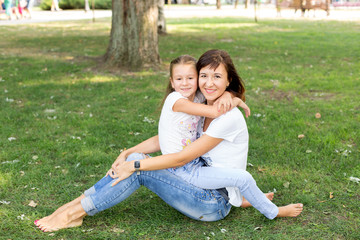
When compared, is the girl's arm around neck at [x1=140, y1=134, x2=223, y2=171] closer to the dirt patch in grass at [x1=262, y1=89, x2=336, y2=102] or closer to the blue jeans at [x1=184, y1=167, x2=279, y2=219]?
the blue jeans at [x1=184, y1=167, x2=279, y2=219]

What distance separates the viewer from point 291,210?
3414mm

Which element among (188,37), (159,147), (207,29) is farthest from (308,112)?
(207,29)

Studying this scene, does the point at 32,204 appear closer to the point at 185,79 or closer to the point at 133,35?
the point at 185,79

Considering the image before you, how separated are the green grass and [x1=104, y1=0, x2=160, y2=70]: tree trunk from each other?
395mm

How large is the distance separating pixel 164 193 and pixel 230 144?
65cm

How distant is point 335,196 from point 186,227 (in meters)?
1.48

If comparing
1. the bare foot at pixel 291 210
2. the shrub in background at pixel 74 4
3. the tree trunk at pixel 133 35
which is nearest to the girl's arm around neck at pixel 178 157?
the bare foot at pixel 291 210

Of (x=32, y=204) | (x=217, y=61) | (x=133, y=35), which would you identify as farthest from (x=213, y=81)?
(x=133, y=35)

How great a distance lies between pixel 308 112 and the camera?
6.32 m

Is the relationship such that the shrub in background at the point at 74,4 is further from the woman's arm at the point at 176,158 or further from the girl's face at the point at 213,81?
the woman's arm at the point at 176,158

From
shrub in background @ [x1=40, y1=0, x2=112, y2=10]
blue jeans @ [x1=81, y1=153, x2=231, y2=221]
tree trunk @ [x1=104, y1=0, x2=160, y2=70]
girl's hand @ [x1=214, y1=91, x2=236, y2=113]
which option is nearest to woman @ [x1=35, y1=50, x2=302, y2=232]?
blue jeans @ [x1=81, y1=153, x2=231, y2=221]

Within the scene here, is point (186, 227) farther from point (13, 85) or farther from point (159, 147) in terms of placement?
point (13, 85)

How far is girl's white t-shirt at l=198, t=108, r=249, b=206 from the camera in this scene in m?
3.11

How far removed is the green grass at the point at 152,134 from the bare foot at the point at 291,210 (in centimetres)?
6
